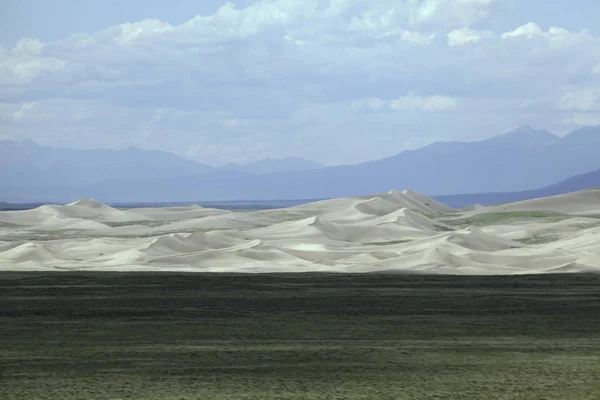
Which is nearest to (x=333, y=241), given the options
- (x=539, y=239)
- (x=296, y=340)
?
(x=539, y=239)

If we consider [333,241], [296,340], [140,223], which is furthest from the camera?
[140,223]

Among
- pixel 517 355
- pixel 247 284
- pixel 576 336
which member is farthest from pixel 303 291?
pixel 517 355

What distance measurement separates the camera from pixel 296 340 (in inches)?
861

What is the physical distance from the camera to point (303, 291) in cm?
3369

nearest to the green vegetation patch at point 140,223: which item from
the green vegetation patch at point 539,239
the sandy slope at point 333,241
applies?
the sandy slope at point 333,241

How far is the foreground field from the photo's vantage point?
16500 mm

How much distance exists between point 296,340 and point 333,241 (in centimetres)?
4756

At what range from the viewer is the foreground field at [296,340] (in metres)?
16.5

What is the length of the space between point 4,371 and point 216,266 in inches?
1336

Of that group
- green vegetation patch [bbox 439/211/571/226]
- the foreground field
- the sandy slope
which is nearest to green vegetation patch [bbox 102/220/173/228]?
the sandy slope

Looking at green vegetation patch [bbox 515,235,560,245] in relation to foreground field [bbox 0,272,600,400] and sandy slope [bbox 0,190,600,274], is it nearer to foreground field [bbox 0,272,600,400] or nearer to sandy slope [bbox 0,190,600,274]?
sandy slope [bbox 0,190,600,274]

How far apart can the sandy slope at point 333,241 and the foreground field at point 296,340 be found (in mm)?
13342

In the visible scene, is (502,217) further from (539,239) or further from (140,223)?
(140,223)

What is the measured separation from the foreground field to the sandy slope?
43.8 ft
